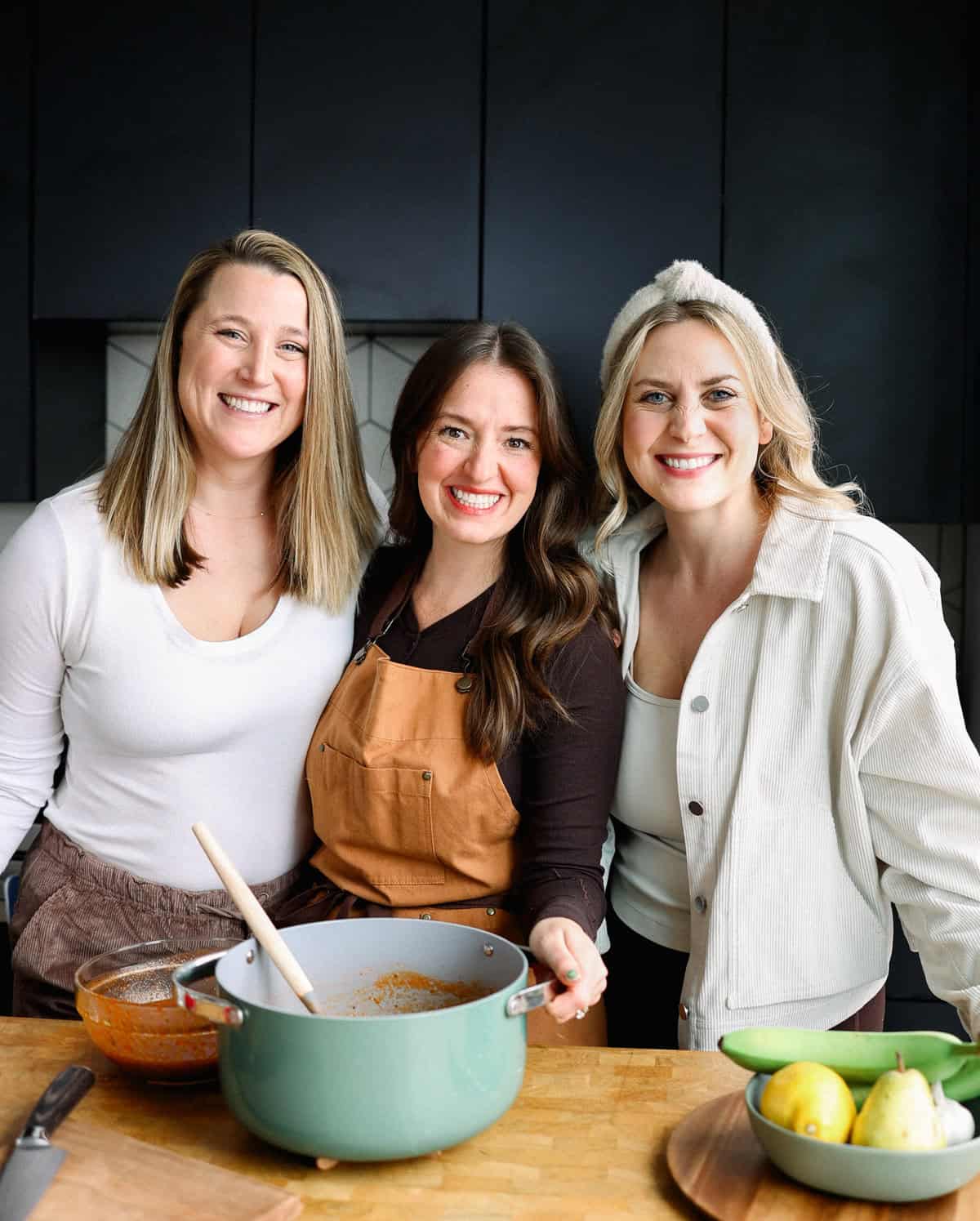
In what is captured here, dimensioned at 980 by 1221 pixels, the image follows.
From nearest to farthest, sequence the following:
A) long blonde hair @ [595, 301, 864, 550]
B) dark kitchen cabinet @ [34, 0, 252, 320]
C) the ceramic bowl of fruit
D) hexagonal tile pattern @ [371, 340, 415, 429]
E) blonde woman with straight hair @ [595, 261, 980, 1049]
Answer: the ceramic bowl of fruit
blonde woman with straight hair @ [595, 261, 980, 1049]
long blonde hair @ [595, 301, 864, 550]
dark kitchen cabinet @ [34, 0, 252, 320]
hexagonal tile pattern @ [371, 340, 415, 429]

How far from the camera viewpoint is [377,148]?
8.99ft

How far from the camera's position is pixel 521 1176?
38.0 inches

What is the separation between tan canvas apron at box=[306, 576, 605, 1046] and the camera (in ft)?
4.99

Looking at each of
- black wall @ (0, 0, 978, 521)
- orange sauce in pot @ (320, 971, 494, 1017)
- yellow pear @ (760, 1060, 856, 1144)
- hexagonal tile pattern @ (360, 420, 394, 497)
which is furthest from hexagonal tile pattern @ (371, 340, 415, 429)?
yellow pear @ (760, 1060, 856, 1144)

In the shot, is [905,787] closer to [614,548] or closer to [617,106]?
[614,548]

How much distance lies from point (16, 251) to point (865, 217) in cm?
187

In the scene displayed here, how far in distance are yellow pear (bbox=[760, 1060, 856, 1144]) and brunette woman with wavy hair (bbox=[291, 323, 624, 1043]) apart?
0.48m

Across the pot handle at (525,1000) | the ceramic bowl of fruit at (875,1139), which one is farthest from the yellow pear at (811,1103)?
the pot handle at (525,1000)

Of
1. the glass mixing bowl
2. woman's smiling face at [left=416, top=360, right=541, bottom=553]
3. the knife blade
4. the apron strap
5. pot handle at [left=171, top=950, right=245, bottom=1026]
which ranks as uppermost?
woman's smiling face at [left=416, top=360, right=541, bottom=553]

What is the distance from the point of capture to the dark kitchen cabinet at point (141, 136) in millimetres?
2748

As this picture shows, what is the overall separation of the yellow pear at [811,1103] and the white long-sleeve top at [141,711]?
2.87ft

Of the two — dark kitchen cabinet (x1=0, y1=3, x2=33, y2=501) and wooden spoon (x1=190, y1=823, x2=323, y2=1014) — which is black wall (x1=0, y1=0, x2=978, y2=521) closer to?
dark kitchen cabinet (x1=0, y1=3, x2=33, y2=501)

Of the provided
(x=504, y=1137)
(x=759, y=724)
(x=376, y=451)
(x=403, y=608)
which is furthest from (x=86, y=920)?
(x=376, y=451)

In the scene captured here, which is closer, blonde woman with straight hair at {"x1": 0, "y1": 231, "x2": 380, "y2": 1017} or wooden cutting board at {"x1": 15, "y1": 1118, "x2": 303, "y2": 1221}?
wooden cutting board at {"x1": 15, "y1": 1118, "x2": 303, "y2": 1221}
